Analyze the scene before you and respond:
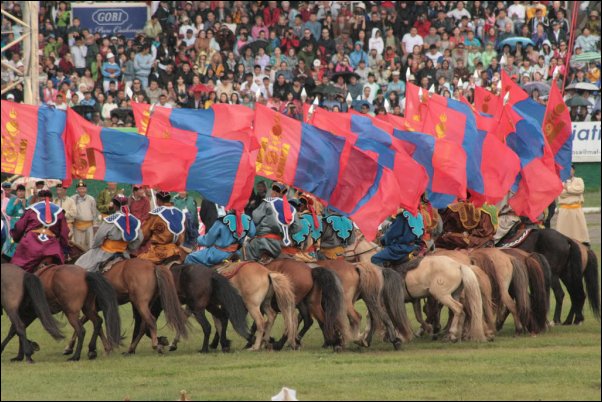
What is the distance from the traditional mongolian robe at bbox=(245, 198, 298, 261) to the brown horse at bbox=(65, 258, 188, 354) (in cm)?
149

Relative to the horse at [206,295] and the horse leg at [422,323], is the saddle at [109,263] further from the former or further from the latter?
the horse leg at [422,323]

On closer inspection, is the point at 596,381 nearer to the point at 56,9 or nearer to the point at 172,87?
the point at 172,87

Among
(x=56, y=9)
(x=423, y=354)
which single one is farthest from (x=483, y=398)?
(x=56, y=9)

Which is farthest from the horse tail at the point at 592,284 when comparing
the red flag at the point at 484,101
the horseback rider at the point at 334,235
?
the red flag at the point at 484,101

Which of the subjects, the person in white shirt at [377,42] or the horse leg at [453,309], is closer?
the horse leg at [453,309]

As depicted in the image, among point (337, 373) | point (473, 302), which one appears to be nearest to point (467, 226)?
point (473, 302)

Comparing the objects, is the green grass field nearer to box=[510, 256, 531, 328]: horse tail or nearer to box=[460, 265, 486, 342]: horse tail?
box=[460, 265, 486, 342]: horse tail

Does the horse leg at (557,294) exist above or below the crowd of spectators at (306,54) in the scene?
below

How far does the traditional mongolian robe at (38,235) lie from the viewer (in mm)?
20234

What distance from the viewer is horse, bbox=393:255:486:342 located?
2088 cm

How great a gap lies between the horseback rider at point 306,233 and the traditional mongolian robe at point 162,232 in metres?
1.62

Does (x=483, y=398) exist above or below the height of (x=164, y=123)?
below

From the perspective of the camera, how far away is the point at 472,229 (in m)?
22.6

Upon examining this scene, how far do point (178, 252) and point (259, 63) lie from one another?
57.3 ft
